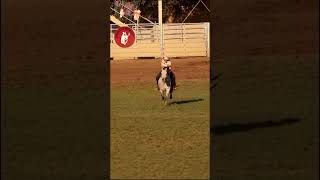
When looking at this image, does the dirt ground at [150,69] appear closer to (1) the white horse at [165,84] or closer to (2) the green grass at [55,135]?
(1) the white horse at [165,84]

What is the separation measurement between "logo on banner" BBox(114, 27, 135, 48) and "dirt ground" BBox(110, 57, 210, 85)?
2.93ft

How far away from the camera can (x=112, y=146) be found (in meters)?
9.96

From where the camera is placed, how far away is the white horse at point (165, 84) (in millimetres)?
16877

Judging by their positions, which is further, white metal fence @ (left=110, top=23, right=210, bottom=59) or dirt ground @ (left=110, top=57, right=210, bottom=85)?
white metal fence @ (left=110, top=23, right=210, bottom=59)

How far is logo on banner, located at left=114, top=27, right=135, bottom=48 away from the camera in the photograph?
3669 cm

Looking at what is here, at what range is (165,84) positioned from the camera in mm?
16891

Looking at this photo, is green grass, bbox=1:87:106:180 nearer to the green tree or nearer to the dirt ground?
the dirt ground

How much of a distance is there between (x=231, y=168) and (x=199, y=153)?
1156mm

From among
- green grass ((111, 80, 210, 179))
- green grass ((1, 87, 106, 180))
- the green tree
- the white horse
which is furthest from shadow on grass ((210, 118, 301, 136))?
the green tree

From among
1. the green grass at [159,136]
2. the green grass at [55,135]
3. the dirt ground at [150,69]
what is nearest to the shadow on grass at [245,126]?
the green grass at [159,136]

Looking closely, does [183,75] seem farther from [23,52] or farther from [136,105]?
[136,105]

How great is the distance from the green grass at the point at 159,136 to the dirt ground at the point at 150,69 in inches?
311

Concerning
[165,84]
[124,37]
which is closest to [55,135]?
[165,84]

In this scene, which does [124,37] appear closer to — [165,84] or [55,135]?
[165,84]
